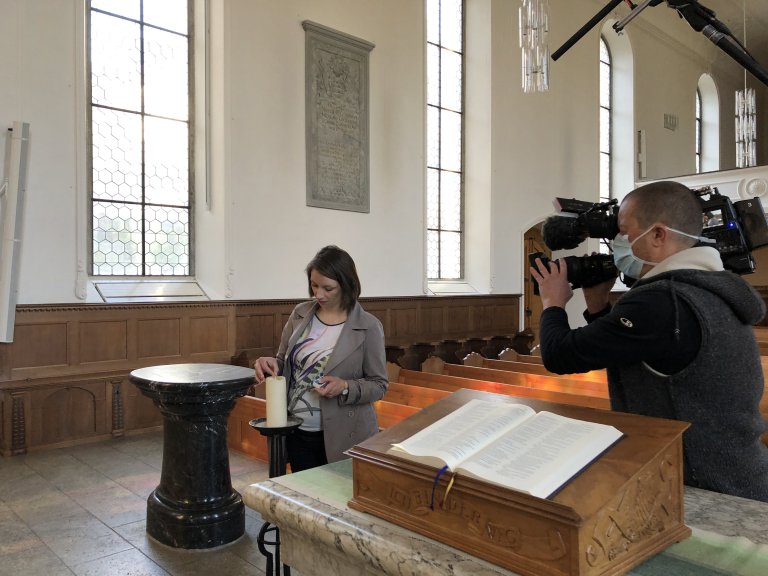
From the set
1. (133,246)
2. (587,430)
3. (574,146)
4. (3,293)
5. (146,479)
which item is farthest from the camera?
(574,146)

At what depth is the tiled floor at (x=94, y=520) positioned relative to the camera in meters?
2.77

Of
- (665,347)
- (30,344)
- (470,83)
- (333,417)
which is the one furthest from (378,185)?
(665,347)

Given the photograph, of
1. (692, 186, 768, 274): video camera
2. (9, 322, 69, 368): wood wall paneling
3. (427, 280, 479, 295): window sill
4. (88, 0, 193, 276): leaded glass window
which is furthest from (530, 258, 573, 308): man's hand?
(427, 280, 479, 295): window sill

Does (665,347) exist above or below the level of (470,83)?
below

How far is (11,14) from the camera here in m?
5.19

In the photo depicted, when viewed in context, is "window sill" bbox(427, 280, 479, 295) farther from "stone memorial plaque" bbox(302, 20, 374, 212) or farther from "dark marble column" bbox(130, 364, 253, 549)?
"dark marble column" bbox(130, 364, 253, 549)

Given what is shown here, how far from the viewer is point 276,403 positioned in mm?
1777

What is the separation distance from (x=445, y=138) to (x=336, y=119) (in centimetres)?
256

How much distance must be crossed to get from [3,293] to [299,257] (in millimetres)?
3174

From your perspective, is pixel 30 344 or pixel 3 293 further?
pixel 30 344

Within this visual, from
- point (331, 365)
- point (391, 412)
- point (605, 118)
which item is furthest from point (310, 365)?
point (605, 118)

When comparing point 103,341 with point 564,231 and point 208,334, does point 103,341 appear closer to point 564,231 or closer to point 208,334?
point 208,334

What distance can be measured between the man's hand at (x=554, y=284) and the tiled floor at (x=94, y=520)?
1.93m

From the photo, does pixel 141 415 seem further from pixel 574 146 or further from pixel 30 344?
pixel 574 146
